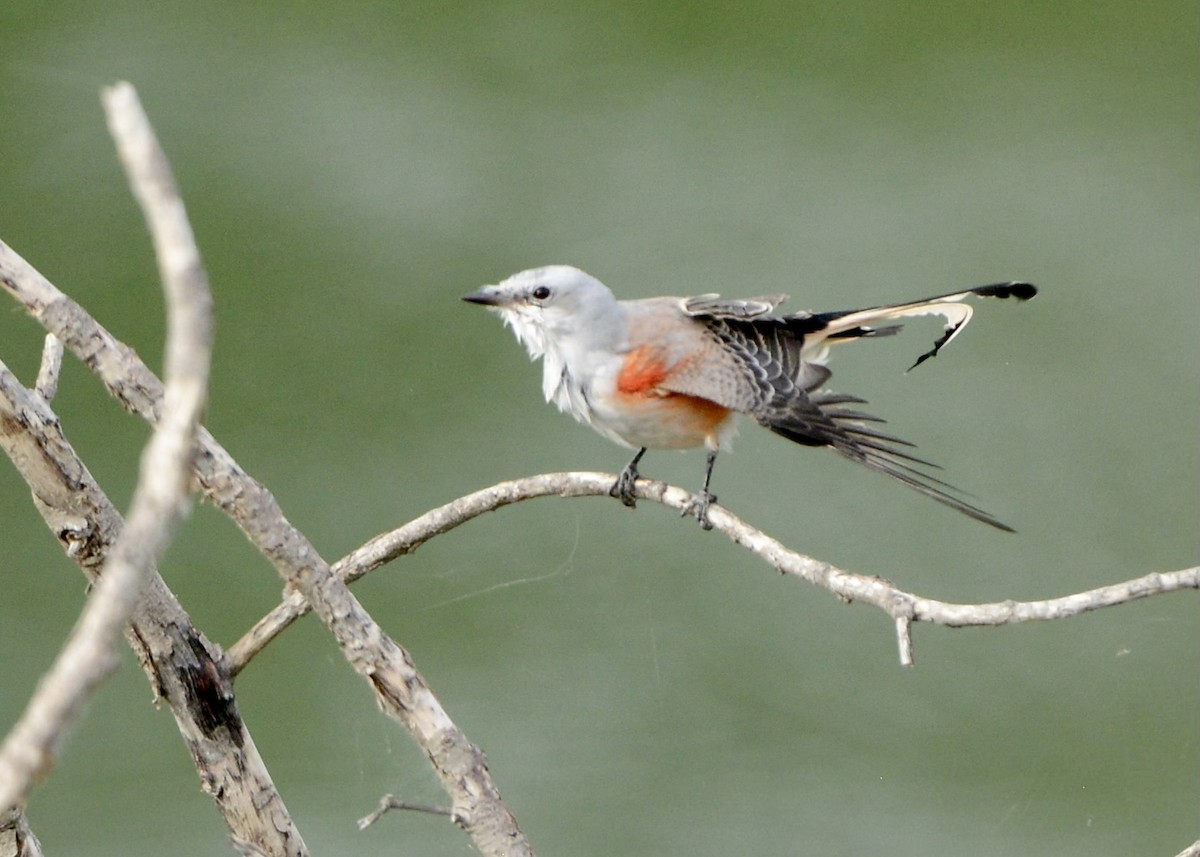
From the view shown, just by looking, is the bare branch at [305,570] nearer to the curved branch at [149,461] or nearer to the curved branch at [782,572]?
the curved branch at [782,572]

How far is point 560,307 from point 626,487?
1.24 ft

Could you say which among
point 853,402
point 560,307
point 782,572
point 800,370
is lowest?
point 782,572

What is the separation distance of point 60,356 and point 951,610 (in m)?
1.39

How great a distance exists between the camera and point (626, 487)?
2.83m

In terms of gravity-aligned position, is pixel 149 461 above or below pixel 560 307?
below

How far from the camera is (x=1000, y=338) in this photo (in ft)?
15.7

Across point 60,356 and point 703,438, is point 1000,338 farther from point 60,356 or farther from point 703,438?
point 60,356

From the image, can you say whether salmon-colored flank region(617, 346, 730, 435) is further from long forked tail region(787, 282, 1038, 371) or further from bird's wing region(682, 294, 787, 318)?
long forked tail region(787, 282, 1038, 371)

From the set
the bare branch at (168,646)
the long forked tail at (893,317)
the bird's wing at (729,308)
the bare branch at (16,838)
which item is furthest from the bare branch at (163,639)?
the long forked tail at (893,317)

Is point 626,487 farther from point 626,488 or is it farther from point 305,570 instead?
point 305,570

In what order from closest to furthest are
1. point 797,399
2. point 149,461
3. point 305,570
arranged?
point 149,461 < point 305,570 < point 797,399

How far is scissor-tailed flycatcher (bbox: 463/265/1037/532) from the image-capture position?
2.79 metres

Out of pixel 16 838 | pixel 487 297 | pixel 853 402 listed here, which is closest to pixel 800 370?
pixel 853 402

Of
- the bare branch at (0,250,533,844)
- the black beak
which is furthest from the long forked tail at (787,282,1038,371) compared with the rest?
the bare branch at (0,250,533,844)
